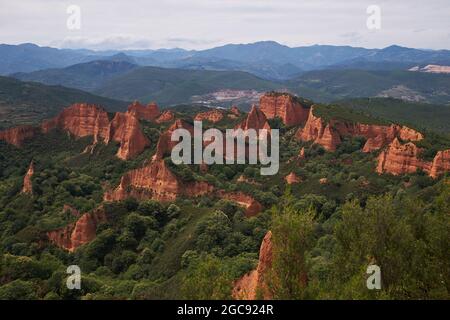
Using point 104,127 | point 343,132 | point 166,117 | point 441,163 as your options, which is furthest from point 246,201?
point 166,117

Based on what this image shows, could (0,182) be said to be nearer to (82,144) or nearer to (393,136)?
(82,144)

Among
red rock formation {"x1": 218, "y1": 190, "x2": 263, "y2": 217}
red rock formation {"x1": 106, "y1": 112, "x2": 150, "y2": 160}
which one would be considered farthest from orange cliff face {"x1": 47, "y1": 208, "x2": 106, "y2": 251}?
red rock formation {"x1": 106, "y1": 112, "x2": 150, "y2": 160}

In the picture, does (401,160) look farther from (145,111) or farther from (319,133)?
(145,111)

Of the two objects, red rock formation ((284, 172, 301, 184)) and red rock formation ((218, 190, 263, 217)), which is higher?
red rock formation ((284, 172, 301, 184))

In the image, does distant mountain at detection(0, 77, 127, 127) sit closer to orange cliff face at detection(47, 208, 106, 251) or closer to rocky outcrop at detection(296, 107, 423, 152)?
rocky outcrop at detection(296, 107, 423, 152)

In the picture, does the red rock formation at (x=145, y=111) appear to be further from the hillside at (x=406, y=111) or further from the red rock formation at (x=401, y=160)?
the hillside at (x=406, y=111)
